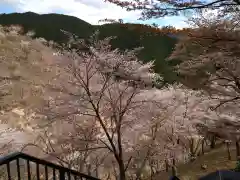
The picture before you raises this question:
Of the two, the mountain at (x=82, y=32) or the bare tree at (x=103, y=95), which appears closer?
the bare tree at (x=103, y=95)

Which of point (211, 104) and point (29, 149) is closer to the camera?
point (29, 149)

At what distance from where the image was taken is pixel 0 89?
18234 mm

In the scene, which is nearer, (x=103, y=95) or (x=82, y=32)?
(x=103, y=95)

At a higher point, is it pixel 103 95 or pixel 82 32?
pixel 82 32

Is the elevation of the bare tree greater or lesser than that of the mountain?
lesser

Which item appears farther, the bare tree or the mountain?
the mountain

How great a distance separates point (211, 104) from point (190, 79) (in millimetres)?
7831

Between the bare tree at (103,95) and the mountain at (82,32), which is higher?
the mountain at (82,32)

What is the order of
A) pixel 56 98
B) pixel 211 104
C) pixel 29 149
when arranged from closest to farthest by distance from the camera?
pixel 56 98
pixel 29 149
pixel 211 104

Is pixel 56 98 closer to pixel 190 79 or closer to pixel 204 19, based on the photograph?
pixel 204 19

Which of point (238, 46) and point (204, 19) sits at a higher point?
point (204, 19)

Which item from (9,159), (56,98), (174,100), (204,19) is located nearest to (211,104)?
(174,100)

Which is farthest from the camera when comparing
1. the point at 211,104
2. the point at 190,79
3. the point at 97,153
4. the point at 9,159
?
the point at 190,79

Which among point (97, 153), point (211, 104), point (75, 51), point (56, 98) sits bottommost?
point (97, 153)
